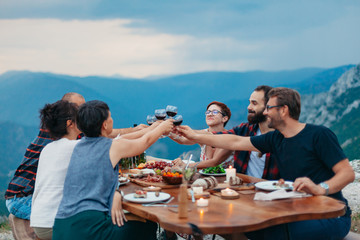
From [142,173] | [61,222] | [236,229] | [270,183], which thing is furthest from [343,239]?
[61,222]

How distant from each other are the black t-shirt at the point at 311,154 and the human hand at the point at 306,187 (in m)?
0.31

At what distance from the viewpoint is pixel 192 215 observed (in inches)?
113

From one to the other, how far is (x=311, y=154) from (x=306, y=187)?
47 cm

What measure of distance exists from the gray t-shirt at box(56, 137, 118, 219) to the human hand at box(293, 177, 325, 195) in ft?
4.65

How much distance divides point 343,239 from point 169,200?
4.91ft

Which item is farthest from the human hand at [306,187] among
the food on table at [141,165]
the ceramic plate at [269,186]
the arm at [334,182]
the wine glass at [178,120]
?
the food on table at [141,165]

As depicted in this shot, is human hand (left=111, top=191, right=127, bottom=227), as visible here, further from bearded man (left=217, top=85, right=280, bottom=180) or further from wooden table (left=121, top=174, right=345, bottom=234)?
bearded man (left=217, top=85, right=280, bottom=180)

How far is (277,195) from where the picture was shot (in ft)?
10.7

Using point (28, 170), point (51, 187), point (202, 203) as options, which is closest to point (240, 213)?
point (202, 203)

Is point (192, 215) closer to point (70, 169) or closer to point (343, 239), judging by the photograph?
point (70, 169)

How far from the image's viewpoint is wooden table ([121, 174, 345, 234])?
265 centimetres

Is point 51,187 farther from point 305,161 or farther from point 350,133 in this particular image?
point 350,133

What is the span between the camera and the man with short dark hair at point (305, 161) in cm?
331

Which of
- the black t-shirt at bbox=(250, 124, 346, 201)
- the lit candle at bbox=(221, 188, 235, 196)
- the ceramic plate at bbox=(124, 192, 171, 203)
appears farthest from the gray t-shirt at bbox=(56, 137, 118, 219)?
the black t-shirt at bbox=(250, 124, 346, 201)
